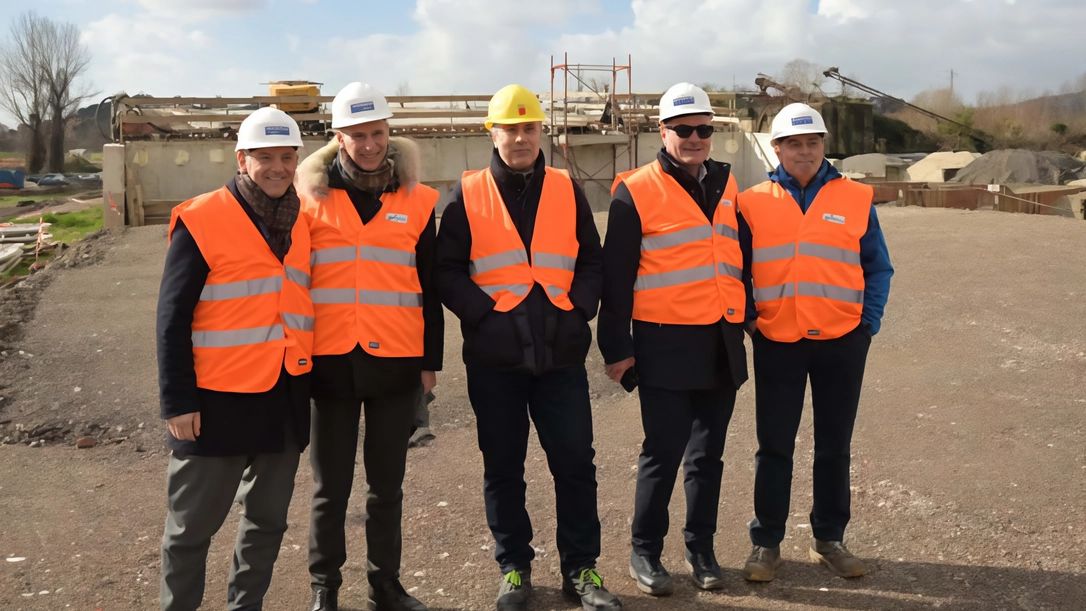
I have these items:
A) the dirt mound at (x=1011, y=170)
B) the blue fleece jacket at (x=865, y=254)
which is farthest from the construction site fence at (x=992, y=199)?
the blue fleece jacket at (x=865, y=254)

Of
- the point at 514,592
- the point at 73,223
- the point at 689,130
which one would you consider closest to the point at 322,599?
the point at 514,592

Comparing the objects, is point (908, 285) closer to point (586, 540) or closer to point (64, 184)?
point (586, 540)

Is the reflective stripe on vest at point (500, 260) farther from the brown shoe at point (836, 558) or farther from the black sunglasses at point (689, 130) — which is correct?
the brown shoe at point (836, 558)

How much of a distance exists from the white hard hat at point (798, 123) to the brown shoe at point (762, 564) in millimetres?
1893

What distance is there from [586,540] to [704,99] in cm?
199

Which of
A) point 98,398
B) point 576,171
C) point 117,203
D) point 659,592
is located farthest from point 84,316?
point 576,171

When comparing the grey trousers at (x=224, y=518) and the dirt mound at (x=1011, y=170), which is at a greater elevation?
the dirt mound at (x=1011, y=170)

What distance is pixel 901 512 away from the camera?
4.97 meters

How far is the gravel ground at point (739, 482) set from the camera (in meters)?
4.22

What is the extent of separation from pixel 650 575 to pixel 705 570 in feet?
0.89

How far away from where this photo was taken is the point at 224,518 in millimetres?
3520

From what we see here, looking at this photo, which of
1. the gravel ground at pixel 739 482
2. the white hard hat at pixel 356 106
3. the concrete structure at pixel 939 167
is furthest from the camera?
the concrete structure at pixel 939 167

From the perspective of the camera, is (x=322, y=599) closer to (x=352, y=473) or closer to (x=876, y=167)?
(x=352, y=473)

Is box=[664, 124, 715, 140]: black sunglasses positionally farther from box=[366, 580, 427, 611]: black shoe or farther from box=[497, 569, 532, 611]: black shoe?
box=[366, 580, 427, 611]: black shoe
